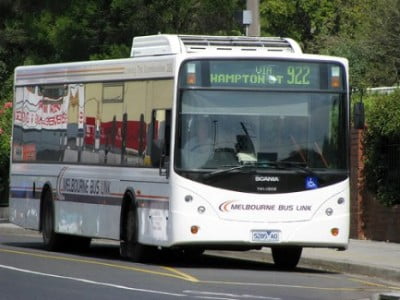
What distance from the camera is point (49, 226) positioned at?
23.7m

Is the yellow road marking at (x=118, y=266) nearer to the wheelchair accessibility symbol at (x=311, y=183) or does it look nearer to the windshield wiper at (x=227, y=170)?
the windshield wiper at (x=227, y=170)

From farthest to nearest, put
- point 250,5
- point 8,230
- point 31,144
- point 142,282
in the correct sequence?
point 8,230 < point 250,5 < point 31,144 < point 142,282

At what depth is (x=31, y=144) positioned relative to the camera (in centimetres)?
2467

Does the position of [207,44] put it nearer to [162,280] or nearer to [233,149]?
[233,149]

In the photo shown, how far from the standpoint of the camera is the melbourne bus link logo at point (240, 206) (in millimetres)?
18719

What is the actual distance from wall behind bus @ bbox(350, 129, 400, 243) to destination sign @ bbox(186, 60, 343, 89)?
21.2 feet

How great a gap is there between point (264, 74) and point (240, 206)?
6.46 ft

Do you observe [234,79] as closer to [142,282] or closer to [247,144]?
[247,144]

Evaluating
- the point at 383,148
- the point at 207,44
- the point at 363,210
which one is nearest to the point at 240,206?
the point at 207,44

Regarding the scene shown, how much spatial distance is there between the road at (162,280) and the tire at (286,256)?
17 cm

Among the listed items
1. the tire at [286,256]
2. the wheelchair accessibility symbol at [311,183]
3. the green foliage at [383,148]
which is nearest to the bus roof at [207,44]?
the wheelchair accessibility symbol at [311,183]

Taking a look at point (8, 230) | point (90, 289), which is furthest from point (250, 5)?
point (90, 289)

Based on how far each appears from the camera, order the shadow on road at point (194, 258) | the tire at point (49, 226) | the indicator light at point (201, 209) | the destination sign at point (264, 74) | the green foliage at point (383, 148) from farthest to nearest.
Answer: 1. the green foliage at point (383, 148)
2. the tire at point (49, 226)
3. the shadow on road at point (194, 258)
4. the destination sign at point (264, 74)
5. the indicator light at point (201, 209)

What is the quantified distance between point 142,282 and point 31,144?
8661 millimetres
